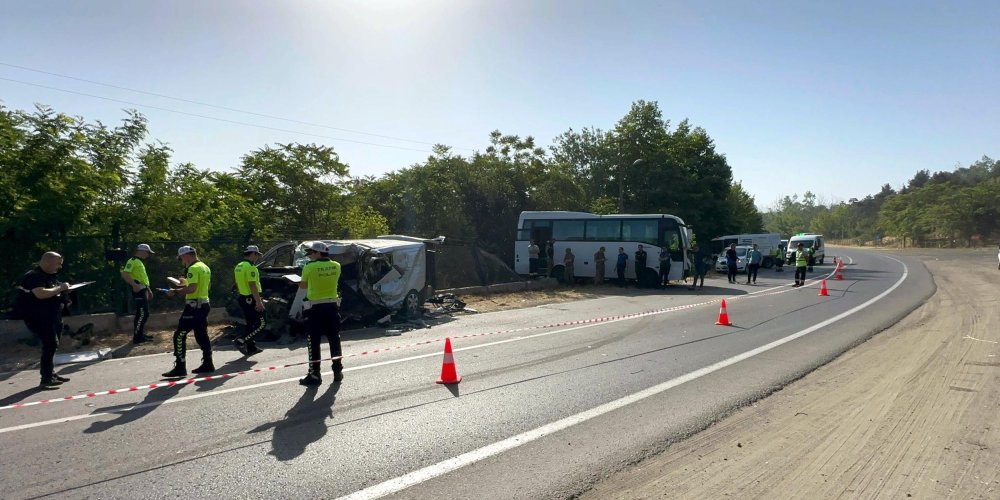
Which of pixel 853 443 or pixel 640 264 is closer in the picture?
pixel 853 443

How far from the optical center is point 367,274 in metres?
13.0

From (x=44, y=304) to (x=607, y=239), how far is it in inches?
822

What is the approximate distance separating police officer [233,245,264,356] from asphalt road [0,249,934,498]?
11.7 inches

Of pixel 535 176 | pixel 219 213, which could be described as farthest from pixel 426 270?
pixel 535 176

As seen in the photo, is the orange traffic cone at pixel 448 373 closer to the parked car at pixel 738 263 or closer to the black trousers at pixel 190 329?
the black trousers at pixel 190 329

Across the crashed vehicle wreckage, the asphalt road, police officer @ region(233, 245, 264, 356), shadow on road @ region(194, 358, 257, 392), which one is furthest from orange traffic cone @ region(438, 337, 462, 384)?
the crashed vehicle wreckage

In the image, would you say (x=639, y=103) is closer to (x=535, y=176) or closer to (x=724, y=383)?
(x=535, y=176)

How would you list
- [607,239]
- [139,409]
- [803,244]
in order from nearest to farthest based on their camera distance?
[139,409] → [607,239] → [803,244]

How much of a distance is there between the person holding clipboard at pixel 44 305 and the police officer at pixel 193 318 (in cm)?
122

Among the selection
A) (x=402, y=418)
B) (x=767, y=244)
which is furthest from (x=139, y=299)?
(x=767, y=244)

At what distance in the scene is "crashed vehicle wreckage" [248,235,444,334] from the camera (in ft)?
39.0

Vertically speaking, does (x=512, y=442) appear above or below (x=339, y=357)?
below

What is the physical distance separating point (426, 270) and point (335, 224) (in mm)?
7449

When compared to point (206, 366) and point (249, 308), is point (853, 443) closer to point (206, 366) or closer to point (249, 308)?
point (206, 366)
